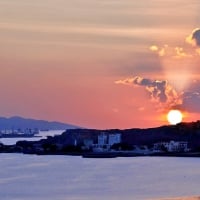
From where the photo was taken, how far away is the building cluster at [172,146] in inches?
2709

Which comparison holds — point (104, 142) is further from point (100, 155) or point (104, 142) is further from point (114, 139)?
point (100, 155)

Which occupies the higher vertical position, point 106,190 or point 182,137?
point 182,137

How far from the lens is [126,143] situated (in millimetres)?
72562

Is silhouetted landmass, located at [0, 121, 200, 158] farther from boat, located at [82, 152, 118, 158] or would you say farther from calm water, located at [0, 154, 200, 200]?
calm water, located at [0, 154, 200, 200]

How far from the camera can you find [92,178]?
35.7 metres

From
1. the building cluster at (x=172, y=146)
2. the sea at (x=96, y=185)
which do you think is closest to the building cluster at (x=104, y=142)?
the building cluster at (x=172, y=146)

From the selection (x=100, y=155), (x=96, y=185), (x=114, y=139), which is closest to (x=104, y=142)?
(x=114, y=139)

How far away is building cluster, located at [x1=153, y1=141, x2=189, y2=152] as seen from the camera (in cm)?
6881

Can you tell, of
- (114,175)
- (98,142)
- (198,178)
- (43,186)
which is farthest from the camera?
(98,142)

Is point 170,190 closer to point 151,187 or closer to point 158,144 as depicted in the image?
point 151,187

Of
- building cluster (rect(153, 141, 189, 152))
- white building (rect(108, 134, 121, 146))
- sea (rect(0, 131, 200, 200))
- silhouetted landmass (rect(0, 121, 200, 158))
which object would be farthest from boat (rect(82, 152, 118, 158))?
sea (rect(0, 131, 200, 200))

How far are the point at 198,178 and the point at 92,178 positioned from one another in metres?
4.33

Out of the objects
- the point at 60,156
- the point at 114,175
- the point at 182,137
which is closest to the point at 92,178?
the point at 114,175

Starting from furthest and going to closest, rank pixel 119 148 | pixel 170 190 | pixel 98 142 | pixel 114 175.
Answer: pixel 98 142
pixel 119 148
pixel 114 175
pixel 170 190
